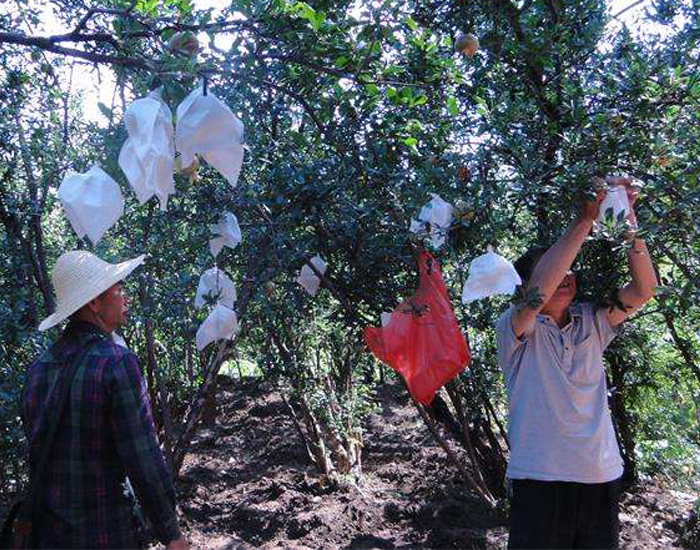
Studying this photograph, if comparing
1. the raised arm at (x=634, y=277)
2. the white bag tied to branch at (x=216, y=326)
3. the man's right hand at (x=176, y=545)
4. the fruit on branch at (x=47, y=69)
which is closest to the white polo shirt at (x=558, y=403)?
the raised arm at (x=634, y=277)

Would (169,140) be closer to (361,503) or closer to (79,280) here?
(79,280)

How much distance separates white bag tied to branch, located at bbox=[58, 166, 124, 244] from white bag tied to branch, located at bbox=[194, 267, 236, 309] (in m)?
0.55

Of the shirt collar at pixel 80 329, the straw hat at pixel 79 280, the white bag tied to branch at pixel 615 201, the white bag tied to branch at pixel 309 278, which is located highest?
the white bag tied to branch at pixel 615 201

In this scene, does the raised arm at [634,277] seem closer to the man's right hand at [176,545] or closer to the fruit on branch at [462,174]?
the fruit on branch at [462,174]

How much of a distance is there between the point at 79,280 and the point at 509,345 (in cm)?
147

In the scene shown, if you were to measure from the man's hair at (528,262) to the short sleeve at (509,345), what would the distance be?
142 mm

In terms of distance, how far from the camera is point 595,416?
97.3 inches

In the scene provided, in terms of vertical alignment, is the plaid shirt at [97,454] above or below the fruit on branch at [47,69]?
below

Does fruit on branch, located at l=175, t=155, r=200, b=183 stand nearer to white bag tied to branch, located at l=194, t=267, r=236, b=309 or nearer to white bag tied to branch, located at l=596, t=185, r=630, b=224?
white bag tied to branch, located at l=194, t=267, r=236, b=309

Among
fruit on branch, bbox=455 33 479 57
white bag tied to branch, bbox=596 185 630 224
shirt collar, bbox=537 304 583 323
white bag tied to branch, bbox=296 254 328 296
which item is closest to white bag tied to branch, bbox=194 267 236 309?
white bag tied to branch, bbox=296 254 328 296

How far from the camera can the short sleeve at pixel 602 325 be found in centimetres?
259

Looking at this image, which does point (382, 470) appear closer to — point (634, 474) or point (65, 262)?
point (634, 474)

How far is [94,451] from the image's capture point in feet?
6.50

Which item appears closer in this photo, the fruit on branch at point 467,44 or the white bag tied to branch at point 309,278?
the fruit on branch at point 467,44
